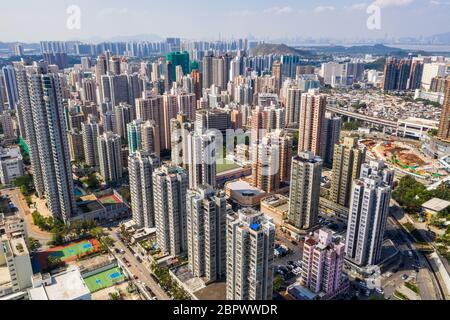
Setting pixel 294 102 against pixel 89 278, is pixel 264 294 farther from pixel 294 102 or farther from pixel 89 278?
pixel 294 102

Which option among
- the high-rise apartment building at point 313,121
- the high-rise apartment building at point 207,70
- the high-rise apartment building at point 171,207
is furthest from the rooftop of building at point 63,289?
the high-rise apartment building at point 207,70

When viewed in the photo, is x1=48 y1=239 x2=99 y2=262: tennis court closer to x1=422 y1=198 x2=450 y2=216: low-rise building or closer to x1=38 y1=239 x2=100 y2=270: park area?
x1=38 y1=239 x2=100 y2=270: park area

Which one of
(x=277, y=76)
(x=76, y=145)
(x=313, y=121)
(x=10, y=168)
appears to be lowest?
(x=10, y=168)

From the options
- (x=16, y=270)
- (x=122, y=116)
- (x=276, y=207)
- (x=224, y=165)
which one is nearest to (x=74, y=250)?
(x=16, y=270)

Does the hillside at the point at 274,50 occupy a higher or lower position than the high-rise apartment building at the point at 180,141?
higher

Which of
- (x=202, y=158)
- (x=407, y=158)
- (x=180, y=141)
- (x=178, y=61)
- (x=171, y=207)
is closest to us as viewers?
(x=171, y=207)

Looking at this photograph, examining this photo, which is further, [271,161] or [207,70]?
[207,70]

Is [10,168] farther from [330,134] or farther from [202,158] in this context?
[330,134]

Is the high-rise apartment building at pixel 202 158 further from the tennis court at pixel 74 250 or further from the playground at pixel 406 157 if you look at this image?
the playground at pixel 406 157
